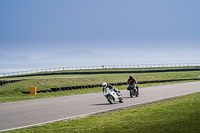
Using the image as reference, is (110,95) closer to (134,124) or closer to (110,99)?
(110,99)

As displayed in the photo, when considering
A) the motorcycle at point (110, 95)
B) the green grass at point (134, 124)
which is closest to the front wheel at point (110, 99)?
the motorcycle at point (110, 95)

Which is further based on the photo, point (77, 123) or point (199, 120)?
point (77, 123)

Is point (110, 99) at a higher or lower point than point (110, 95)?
lower

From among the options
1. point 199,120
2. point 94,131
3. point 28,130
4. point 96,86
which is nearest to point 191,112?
point 199,120

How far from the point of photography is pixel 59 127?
12.9 meters

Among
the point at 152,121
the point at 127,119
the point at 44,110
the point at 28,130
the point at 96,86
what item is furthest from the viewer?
the point at 96,86

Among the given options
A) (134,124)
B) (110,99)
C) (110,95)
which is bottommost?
(134,124)

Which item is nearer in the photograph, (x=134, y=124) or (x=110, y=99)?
(x=134, y=124)

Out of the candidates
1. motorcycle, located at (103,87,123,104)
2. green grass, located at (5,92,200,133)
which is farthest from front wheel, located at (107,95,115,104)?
green grass, located at (5,92,200,133)

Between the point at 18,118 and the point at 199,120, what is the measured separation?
741cm

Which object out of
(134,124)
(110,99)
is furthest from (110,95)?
(134,124)

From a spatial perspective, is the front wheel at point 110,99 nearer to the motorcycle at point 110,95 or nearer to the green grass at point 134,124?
the motorcycle at point 110,95

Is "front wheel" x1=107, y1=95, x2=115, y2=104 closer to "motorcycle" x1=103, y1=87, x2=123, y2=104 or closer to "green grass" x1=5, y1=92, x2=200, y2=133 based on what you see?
"motorcycle" x1=103, y1=87, x2=123, y2=104

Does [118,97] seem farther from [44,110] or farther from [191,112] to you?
[191,112]
